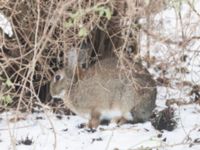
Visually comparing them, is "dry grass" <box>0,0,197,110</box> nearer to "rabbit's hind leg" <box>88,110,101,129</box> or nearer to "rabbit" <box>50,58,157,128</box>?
"rabbit" <box>50,58,157,128</box>

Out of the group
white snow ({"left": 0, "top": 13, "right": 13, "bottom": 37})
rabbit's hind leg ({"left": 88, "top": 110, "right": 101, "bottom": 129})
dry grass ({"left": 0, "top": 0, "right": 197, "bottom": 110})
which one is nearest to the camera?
dry grass ({"left": 0, "top": 0, "right": 197, "bottom": 110})

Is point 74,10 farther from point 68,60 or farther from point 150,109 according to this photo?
point 150,109

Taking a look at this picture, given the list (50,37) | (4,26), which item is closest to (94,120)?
(50,37)

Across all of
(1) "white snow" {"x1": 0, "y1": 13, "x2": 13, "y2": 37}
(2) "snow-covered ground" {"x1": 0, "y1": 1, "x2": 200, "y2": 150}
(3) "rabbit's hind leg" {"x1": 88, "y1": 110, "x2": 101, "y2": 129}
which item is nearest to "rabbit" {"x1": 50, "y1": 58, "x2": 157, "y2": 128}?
(3) "rabbit's hind leg" {"x1": 88, "y1": 110, "x2": 101, "y2": 129}

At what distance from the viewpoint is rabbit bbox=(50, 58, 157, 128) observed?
527cm

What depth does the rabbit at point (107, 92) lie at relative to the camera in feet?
17.3

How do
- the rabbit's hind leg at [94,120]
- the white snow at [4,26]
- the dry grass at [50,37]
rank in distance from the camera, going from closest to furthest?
1. the dry grass at [50,37]
2. the white snow at [4,26]
3. the rabbit's hind leg at [94,120]

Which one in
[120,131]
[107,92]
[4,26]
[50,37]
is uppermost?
[4,26]

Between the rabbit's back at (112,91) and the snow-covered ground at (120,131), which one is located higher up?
the rabbit's back at (112,91)

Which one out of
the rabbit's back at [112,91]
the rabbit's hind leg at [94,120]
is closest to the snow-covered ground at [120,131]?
the rabbit's hind leg at [94,120]

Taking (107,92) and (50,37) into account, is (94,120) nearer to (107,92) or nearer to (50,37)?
(107,92)

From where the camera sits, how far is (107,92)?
5.27 meters

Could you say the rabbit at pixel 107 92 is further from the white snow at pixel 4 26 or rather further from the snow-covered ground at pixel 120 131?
the white snow at pixel 4 26

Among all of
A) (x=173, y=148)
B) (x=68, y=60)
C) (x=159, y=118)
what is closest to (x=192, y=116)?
(x=159, y=118)
